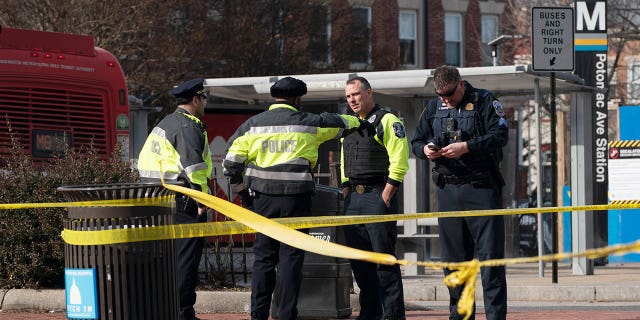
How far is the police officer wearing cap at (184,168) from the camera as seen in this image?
9.45 meters

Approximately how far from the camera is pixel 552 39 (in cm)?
1346

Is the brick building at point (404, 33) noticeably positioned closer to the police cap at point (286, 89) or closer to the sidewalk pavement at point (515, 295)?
the sidewalk pavement at point (515, 295)

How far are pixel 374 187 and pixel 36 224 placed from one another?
12.1ft

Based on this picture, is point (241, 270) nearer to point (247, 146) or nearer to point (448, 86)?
point (247, 146)

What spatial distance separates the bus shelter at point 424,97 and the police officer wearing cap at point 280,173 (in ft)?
17.6

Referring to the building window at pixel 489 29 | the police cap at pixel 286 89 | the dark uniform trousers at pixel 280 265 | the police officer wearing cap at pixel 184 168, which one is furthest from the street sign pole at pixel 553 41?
the building window at pixel 489 29

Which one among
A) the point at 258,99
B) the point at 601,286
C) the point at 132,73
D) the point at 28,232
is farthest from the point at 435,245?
the point at 132,73

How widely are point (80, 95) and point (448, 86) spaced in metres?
7.56

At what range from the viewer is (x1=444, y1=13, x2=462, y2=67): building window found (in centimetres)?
4419

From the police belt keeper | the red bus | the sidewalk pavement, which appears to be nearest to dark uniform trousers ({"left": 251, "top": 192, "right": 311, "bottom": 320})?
the police belt keeper

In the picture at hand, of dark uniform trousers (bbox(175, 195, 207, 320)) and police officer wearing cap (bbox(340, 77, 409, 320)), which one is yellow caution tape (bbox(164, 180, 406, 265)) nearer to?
dark uniform trousers (bbox(175, 195, 207, 320))

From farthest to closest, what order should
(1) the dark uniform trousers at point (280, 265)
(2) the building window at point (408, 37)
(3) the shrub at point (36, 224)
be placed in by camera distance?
(2) the building window at point (408, 37)
(3) the shrub at point (36, 224)
(1) the dark uniform trousers at point (280, 265)

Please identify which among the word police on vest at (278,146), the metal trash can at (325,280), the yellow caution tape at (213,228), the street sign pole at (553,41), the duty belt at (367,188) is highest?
the street sign pole at (553,41)

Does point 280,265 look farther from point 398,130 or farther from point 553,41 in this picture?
point 553,41
